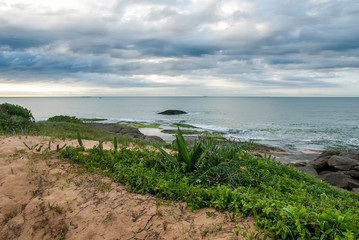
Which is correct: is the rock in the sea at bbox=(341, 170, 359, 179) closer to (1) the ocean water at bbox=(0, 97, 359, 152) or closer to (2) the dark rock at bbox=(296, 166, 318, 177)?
(2) the dark rock at bbox=(296, 166, 318, 177)

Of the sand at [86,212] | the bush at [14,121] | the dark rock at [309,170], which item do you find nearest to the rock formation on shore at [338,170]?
the dark rock at [309,170]

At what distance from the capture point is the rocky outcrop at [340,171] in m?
11.2

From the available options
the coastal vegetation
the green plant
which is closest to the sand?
the coastal vegetation

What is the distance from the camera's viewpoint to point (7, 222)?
13.9 ft

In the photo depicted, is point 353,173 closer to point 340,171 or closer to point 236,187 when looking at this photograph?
point 340,171

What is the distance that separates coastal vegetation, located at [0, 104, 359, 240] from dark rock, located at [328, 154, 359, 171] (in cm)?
816

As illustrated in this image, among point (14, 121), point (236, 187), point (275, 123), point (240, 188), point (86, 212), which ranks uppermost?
point (14, 121)

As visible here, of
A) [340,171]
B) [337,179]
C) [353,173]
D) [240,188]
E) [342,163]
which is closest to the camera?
[240,188]

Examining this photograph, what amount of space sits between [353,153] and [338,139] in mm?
17145

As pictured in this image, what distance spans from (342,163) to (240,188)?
11.8 meters

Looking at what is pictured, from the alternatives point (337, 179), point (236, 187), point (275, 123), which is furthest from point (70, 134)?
point (275, 123)

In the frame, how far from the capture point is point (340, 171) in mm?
12922

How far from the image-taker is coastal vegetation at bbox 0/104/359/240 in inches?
116

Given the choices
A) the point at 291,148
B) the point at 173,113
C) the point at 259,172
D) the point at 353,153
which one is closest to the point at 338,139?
the point at 291,148
